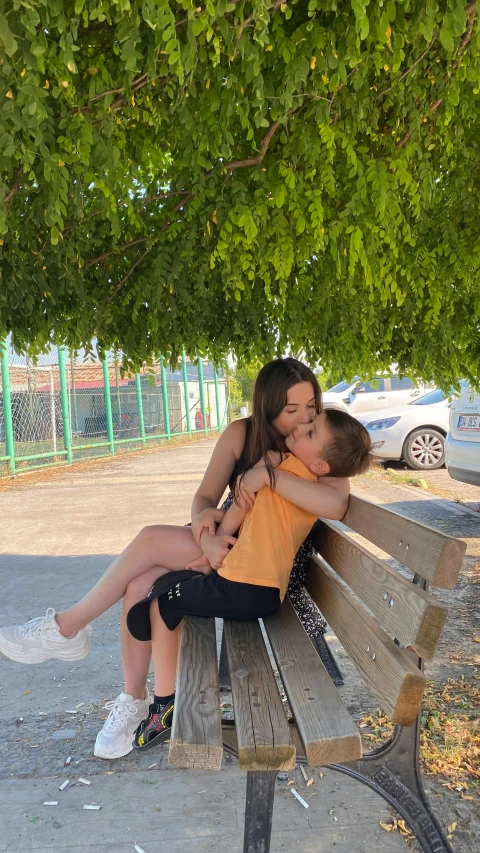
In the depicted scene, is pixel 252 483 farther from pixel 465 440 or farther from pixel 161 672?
pixel 465 440

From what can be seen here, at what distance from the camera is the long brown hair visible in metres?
3.19

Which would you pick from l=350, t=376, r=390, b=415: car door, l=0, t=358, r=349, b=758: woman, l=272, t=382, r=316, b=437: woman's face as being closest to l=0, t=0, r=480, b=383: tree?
l=272, t=382, r=316, b=437: woman's face

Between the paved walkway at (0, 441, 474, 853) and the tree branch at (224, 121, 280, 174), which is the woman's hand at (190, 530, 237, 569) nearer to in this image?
the paved walkway at (0, 441, 474, 853)

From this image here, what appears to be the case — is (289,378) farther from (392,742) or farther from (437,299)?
(392,742)

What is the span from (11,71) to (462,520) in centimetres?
725

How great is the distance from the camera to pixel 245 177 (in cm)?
279

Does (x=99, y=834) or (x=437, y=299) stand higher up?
(x=437, y=299)

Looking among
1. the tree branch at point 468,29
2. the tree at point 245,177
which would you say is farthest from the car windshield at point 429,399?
the tree branch at point 468,29

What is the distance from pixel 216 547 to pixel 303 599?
55 cm

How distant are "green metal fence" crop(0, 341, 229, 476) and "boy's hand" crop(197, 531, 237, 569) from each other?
19.1 feet

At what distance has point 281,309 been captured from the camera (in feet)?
12.1

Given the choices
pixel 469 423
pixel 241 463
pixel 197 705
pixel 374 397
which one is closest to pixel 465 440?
pixel 469 423

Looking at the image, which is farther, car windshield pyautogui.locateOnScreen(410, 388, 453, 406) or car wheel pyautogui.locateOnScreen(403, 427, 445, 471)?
car wheel pyautogui.locateOnScreen(403, 427, 445, 471)

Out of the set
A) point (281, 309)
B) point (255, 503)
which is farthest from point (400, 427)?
point (255, 503)
